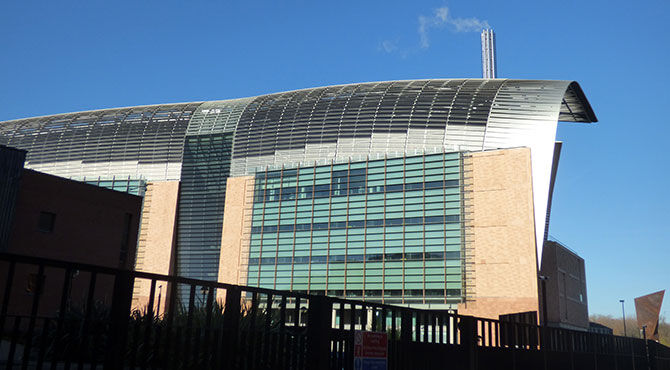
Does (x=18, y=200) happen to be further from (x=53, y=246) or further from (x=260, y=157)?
(x=260, y=157)

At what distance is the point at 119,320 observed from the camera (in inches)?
283

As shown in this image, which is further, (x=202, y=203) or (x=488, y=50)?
(x=488, y=50)

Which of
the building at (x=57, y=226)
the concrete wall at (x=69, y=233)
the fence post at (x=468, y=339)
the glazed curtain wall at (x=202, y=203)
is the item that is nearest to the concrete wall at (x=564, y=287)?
the glazed curtain wall at (x=202, y=203)

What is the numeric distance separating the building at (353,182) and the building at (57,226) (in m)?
21.4

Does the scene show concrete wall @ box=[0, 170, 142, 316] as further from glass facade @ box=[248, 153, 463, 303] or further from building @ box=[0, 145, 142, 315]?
glass facade @ box=[248, 153, 463, 303]

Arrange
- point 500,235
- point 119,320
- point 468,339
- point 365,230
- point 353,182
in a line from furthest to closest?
point 353,182, point 365,230, point 500,235, point 468,339, point 119,320

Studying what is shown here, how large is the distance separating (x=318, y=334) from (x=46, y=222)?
27372 millimetres

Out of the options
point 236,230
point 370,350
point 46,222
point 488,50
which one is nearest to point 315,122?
point 236,230

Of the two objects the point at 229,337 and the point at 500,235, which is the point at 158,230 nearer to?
the point at 500,235

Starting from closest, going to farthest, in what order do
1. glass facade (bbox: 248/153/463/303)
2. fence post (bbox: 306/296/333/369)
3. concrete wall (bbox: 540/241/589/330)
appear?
fence post (bbox: 306/296/333/369) → glass facade (bbox: 248/153/463/303) → concrete wall (bbox: 540/241/589/330)

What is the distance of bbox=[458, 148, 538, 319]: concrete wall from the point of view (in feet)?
158

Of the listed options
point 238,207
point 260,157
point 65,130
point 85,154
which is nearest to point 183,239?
point 238,207

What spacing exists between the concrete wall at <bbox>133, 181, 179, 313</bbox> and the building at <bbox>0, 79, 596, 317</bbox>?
0.17 metres

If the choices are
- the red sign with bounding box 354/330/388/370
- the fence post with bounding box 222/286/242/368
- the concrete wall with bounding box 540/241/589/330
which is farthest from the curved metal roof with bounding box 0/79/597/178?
the fence post with bounding box 222/286/242/368
